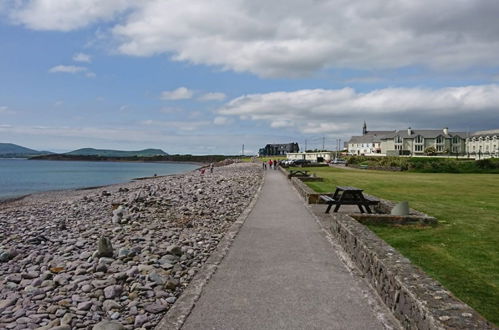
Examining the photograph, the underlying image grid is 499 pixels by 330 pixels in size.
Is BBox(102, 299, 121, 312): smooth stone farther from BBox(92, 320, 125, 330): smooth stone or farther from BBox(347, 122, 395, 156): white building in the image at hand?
BBox(347, 122, 395, 156): white building

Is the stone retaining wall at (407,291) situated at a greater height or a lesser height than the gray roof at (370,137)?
lesser

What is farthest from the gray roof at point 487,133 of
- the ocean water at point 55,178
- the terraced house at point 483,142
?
the ocean water at point 55,178

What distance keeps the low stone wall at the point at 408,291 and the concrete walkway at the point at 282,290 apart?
0.31 metres

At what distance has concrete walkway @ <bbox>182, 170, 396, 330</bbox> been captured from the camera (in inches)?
191

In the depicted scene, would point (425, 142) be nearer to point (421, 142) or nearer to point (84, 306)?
point (421, 142)

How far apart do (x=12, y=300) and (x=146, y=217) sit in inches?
294

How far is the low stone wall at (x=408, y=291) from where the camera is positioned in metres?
3.81

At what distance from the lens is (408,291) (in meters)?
4.56

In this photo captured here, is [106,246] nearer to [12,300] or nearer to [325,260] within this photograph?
[12,300]

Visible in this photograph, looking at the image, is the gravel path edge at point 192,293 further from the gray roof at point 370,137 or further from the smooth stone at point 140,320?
the gray roof at point 370,137

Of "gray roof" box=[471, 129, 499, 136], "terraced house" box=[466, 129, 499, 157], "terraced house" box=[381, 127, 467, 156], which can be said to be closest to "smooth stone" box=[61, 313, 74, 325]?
"terraced house" box=[466, 129, 499, 157]

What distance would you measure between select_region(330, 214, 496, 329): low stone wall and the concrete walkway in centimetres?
→ 31

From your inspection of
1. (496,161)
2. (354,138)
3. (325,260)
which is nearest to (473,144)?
(354,138)

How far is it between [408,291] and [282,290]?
6.40 ft
